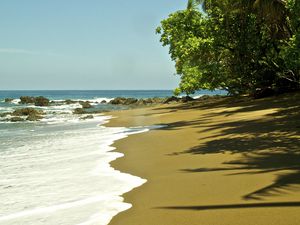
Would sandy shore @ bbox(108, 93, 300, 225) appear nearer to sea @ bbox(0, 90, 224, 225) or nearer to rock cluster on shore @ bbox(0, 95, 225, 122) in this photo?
sea @ bbox(0, 90, 224, 225)

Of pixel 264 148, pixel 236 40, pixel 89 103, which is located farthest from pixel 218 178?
pixel 89 103

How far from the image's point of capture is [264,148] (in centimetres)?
952

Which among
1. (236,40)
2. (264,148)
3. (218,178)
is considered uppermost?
(236,40)

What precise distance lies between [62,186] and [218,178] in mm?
2850

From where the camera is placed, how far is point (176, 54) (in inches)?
988

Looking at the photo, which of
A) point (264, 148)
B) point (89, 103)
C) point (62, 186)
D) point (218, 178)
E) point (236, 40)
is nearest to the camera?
point (218, 178)

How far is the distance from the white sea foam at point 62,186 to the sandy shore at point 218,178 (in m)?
0.38

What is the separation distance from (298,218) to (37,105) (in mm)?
54834

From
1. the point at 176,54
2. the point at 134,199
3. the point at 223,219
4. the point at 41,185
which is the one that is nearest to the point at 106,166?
the point at 41,185

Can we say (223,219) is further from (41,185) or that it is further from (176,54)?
(176,54)

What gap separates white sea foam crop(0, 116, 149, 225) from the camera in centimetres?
577

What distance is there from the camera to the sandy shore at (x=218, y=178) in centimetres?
521

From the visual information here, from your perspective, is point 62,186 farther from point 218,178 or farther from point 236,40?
point 236,40

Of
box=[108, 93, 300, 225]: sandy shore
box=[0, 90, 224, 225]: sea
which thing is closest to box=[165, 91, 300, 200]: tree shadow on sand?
box=[108, 93, 300, 225]: sandy shore
